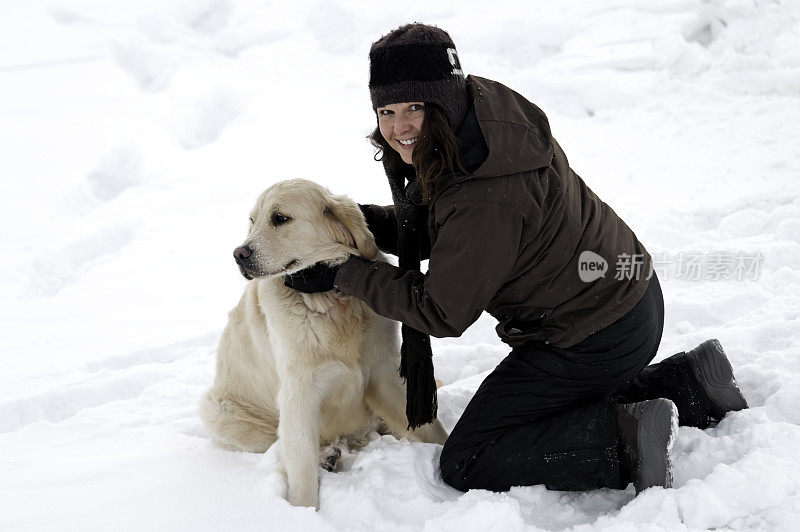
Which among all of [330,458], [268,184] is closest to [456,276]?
[330,458]

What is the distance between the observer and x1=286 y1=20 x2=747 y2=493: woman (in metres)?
2.22

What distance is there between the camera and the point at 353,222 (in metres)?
2.77

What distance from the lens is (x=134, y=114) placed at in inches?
331

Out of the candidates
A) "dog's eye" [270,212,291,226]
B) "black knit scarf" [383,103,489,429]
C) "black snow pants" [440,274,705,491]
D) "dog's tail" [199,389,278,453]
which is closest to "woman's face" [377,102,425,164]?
"black knit scarf" [383,103,489,429]

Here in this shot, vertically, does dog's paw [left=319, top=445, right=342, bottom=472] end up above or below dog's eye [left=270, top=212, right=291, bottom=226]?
below

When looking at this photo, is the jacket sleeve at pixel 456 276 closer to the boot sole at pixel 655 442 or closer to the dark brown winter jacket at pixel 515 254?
the dark brown winter jacket at pixel 515 254

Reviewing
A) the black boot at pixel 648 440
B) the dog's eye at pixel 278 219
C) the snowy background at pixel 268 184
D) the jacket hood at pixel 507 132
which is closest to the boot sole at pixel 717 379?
the snowy background at pixel 268 184

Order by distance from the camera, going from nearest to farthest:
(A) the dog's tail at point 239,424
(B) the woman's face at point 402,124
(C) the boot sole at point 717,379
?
(B) the woman's face at point 402,124 → (C) the boot sole at point 717,379 → (A) the dog's tail at point 239,424

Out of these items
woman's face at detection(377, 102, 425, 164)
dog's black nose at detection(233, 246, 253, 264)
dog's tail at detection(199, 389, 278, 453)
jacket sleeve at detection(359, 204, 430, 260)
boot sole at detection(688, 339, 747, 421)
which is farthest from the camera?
jacket sleeve at detection(359, 204, 430, 260)

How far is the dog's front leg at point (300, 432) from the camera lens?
2.56 meters

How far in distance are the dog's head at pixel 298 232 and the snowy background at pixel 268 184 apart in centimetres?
85

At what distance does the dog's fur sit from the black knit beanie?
66 cm

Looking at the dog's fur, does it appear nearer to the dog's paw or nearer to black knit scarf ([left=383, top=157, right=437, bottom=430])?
the dog's paw

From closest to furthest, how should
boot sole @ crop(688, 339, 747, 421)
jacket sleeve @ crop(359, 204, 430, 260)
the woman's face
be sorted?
the woman's face < boot sole @ crop(688, 339, 747, 421) < jacket sleeve @ crop(359, 204, 430, 260)
